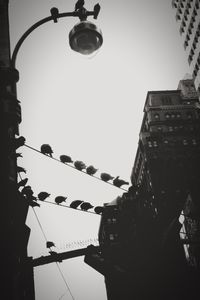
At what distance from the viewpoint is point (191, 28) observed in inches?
2566

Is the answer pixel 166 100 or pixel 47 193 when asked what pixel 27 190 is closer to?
pixel 47 193

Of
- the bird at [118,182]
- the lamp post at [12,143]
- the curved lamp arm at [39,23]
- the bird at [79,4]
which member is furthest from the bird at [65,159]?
the bird at [79,4]

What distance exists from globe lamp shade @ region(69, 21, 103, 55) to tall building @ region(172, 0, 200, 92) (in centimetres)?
6121

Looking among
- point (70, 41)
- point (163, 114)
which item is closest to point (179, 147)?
point (163, 114)

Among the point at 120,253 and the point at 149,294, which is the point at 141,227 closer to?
the point at 120,253

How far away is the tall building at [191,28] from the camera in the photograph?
6196cm

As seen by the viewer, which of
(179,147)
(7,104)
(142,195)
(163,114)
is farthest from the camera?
(163,114)

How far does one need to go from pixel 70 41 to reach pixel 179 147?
71703mm

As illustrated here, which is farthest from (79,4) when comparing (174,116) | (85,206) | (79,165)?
(174,116)

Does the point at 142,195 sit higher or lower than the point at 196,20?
lower

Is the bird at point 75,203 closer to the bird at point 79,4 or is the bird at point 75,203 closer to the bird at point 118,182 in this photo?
the bird at point 118,182

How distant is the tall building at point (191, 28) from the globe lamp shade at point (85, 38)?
61210 mm

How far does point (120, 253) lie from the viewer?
8.67 metres

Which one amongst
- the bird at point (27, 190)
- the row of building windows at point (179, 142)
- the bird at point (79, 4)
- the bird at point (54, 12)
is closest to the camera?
the bird at point (54, 12)
